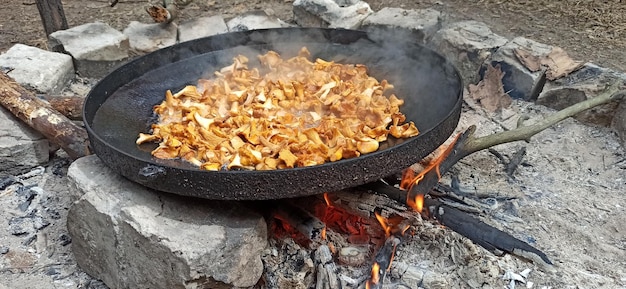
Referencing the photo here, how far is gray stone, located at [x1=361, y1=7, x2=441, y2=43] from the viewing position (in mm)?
4855

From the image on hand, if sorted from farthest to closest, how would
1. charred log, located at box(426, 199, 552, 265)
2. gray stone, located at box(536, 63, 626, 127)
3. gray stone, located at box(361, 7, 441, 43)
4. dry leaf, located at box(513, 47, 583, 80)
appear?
gray stone, located at box(361, 7, 441, 43)
dry leaf, located at box(513, 47, 583, 80)
gray stone, located at box(536, 63, 626, 127)
charred log, located at box(426, 199, 552, 265)

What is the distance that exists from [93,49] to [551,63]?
4025 mm

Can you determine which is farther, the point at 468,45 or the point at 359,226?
the point at 468,45

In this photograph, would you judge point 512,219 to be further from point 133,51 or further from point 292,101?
point 133,51

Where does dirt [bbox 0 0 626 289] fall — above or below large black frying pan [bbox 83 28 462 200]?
below

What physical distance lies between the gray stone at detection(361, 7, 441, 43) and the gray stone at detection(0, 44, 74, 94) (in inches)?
110

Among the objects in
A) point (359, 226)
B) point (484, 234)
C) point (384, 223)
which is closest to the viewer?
point (484, 234)

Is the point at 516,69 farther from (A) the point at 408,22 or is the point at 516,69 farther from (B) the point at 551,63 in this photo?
(A) the point at 408,22

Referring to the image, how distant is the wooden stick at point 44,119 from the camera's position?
3.58 meters

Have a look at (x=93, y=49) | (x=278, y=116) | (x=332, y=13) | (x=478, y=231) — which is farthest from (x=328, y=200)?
(x=93, y=49)

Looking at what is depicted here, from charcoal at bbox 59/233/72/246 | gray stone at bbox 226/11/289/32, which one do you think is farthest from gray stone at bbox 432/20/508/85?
charcoal at bbox 59/233/72/246

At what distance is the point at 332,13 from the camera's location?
550 cm

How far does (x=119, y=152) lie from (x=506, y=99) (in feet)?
10.3

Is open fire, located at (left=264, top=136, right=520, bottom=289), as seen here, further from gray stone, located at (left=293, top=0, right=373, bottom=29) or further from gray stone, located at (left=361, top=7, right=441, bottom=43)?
gray stone, located at (left=293, top=0, right=373, bottom=29)
